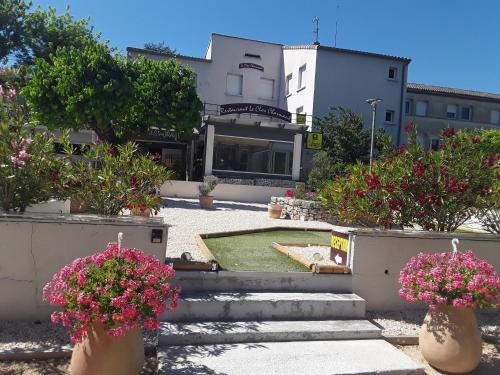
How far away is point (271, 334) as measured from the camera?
4852 mm

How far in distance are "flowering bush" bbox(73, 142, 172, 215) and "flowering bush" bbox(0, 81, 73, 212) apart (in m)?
0.27

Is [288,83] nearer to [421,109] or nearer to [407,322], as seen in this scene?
[421,109]

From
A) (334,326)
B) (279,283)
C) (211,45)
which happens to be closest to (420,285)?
(334,326)

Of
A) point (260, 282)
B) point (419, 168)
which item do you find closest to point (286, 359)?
point (260, 282)

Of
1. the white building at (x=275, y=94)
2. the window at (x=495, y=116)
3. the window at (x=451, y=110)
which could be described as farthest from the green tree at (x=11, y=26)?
the window at (x=495, y=116)

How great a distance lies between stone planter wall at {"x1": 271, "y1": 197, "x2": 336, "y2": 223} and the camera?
1482cm

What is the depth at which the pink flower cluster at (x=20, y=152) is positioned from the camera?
16.4 feet

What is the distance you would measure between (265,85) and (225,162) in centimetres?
1057

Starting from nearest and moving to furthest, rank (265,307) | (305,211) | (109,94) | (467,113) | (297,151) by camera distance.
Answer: (265,307), (305,211), (109,94), (297,151), (467,113)

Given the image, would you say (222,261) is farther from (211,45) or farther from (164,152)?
(211,45)

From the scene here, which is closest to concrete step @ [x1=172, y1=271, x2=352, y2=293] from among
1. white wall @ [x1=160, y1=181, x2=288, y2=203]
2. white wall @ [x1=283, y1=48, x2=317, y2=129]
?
white wall @ [x1=160, y1=181, x2=288, y2=203]

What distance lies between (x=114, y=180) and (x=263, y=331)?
9.09 ft

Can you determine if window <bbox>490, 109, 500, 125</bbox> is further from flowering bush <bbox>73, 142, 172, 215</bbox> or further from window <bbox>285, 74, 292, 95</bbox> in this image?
flowering bush <bbox>73, 142, 172, 215</bbox>

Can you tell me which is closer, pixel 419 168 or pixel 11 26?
pixel 419 168
